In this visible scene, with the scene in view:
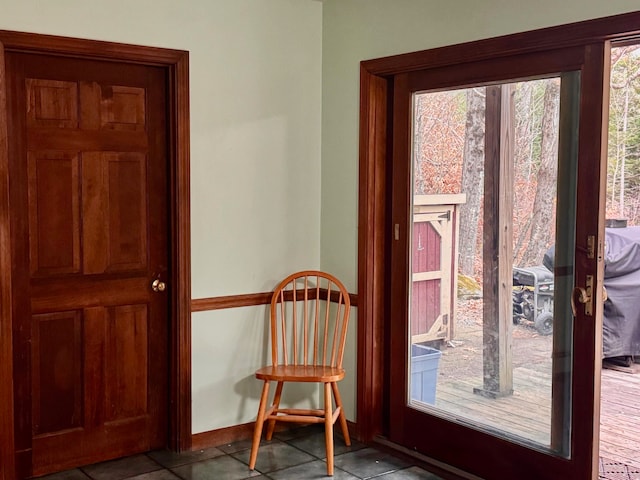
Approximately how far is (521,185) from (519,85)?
0.43 m

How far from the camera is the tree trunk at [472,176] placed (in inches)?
138

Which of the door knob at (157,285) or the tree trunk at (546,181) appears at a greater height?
the tree trunk at (546,181)

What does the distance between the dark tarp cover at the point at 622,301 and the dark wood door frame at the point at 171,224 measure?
3.23 m

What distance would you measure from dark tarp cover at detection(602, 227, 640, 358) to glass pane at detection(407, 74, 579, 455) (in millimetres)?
2275

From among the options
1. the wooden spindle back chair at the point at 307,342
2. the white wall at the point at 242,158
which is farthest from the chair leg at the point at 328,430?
the white wall at the point at 242,158

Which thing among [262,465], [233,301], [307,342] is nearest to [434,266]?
[307,342]

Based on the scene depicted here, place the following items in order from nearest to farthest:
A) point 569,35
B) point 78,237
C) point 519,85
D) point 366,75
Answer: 1. point 569,35
2. point 519,85
3. point 78,237
4. point 366,75

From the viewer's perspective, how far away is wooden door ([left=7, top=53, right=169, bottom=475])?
3.37 m

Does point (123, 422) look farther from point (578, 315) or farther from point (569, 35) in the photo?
point (569, 35)

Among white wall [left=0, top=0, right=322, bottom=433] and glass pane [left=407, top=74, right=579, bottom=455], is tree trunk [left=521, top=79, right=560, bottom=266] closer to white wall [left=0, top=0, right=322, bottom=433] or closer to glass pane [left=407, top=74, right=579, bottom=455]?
glass pane [left=407, top=74, right=579, bottom=455]

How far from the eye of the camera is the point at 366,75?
388 centimetres

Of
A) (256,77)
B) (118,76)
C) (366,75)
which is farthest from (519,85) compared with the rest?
(118,76)

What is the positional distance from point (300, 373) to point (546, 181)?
58.3 inches

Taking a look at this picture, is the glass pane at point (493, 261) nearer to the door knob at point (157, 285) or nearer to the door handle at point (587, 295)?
the door handle at point (587, 295)
